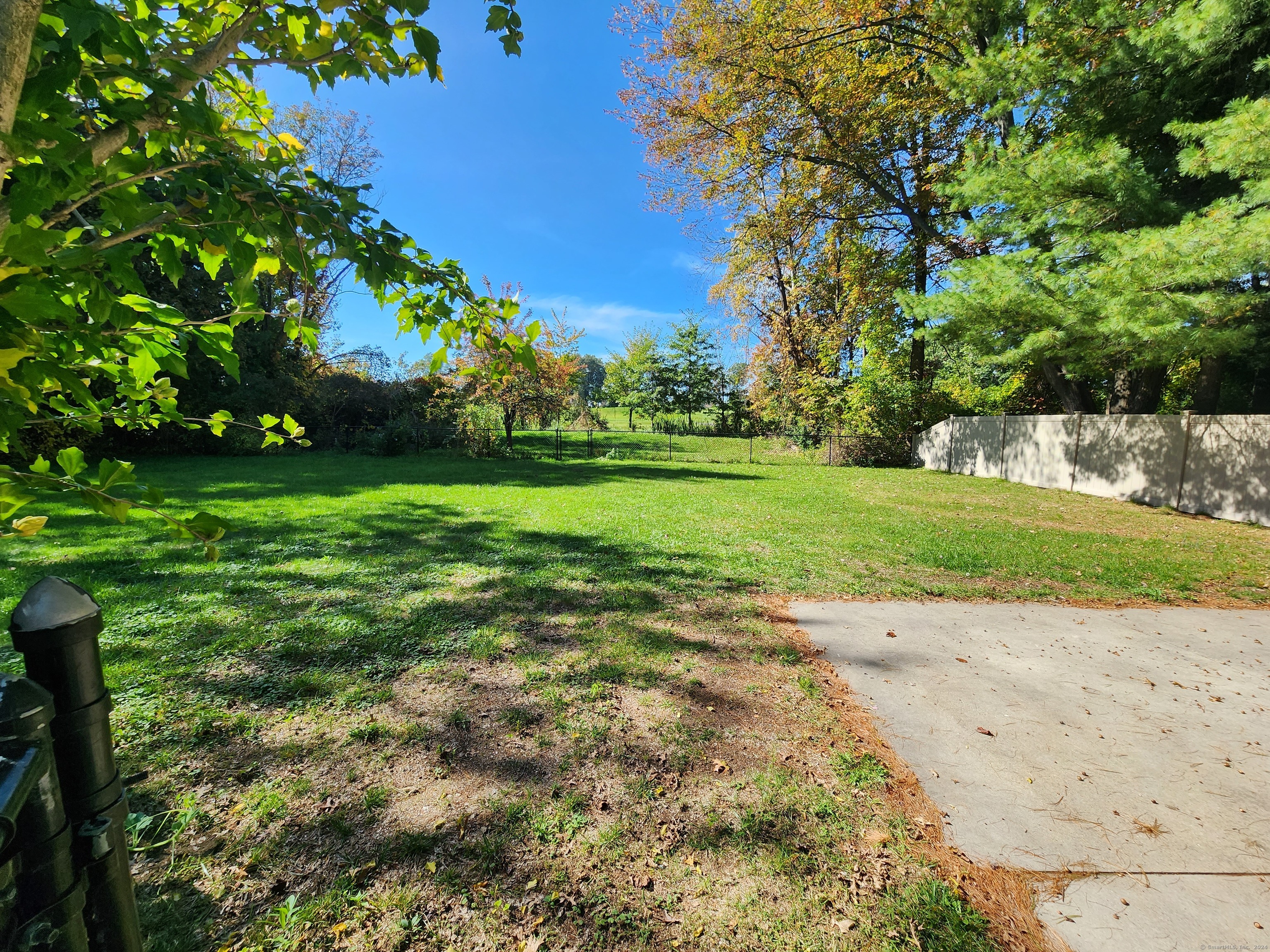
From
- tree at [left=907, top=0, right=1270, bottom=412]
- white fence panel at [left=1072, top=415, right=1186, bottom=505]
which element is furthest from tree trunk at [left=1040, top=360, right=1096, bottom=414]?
tree at [left=907, top=0, right=1270, bottom=412]

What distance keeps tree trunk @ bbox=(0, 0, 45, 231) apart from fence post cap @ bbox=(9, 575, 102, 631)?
65 cm

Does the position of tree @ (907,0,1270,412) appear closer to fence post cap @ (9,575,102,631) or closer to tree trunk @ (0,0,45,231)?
tree trunk @ (0,0,45,231)

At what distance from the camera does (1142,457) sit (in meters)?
9.80

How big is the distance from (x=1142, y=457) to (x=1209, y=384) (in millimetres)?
1790

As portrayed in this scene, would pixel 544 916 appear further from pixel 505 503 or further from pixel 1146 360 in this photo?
pixel 1146 360

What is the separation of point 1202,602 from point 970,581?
1830 mm

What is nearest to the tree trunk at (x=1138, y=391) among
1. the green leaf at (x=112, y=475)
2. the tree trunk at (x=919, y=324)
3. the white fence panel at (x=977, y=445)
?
the white fence panel at (x=977, y=445)

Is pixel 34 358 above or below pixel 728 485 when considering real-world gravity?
above

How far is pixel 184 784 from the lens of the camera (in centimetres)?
195

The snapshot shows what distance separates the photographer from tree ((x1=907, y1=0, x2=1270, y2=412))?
20.3 ft

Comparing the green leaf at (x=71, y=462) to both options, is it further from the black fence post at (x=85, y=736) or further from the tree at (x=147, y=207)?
the black fence post at (x=85, y=736)

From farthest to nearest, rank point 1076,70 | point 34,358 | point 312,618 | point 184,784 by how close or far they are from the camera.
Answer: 1. point 1076,70
2. point 312,618
3. point 184,784
4. point 34,358

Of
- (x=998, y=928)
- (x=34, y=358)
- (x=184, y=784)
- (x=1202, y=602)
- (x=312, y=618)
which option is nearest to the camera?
(x=34, y=358)

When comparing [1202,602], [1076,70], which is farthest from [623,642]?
[1076,70]
